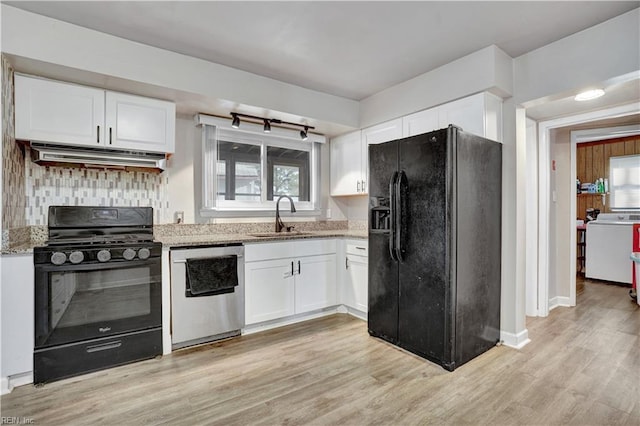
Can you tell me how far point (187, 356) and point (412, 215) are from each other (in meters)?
2.12

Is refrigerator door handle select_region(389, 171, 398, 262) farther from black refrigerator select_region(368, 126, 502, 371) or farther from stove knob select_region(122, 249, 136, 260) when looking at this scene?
stove knob select_region(122, 249, 136, 260)

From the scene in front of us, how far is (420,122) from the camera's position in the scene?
3.21 metres

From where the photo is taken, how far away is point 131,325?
2473 millimetres

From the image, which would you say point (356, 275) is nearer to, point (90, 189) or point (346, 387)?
point (346, 387)

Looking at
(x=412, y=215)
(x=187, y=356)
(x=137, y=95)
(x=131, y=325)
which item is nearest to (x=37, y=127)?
(x=137, y=95)

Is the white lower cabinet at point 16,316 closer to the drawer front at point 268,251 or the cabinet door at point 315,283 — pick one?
the drawer front at point 268,251

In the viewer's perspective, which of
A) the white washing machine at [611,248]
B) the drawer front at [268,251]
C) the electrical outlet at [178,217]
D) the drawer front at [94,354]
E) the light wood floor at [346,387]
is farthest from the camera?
the white washing machine at [611,248]

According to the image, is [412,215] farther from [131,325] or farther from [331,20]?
[131,325]

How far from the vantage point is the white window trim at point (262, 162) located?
135 inches

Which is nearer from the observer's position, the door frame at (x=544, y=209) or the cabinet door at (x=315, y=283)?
the cabinet door at (x=315, y=283)

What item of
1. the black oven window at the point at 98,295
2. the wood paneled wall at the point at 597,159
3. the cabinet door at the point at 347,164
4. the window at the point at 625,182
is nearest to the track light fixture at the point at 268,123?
the cabinet door at the point at 347,164

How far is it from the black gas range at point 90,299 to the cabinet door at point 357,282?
1852mm

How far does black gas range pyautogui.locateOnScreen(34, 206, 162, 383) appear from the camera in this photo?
2.18 meters

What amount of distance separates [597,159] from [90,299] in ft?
26.4
